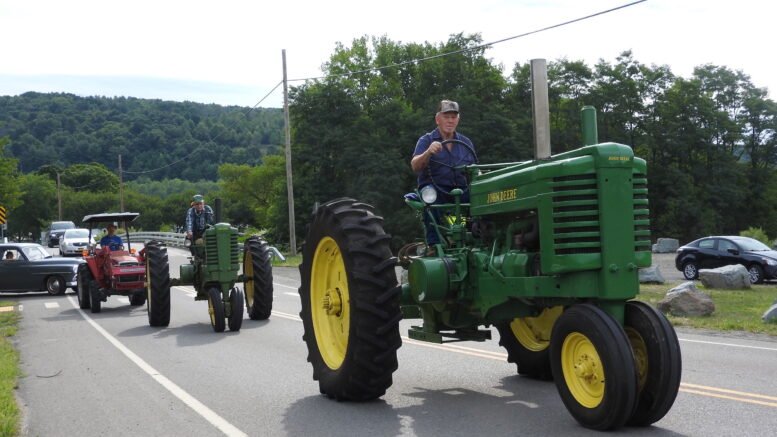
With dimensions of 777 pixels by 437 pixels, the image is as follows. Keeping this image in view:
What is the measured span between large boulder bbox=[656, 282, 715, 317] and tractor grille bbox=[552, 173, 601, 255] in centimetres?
966

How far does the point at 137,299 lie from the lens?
19.9 m

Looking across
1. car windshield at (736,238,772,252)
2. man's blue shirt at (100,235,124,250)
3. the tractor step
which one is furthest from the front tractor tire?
car windshield at (736,238,772,252)

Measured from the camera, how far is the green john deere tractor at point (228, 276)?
13.9m

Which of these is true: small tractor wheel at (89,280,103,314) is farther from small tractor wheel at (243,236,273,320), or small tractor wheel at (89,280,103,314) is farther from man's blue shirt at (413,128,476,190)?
man's blue shirt at (413,128,476,190)

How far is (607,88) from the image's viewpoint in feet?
199

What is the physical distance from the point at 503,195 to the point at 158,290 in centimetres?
987

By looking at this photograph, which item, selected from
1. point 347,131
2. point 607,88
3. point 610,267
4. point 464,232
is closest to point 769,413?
point 610,267

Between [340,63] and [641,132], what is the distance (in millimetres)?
24335

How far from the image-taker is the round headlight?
7.45 metres

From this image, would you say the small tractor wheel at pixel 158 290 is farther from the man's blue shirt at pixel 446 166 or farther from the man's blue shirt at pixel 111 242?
the man's blue shirt at pixel 446 166

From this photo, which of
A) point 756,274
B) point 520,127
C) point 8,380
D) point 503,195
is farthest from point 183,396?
point 520,127

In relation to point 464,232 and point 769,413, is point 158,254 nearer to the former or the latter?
point 464,232

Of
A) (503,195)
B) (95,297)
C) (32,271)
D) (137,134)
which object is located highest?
(137,134)

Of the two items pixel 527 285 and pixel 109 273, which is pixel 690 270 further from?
pixel 527 285
